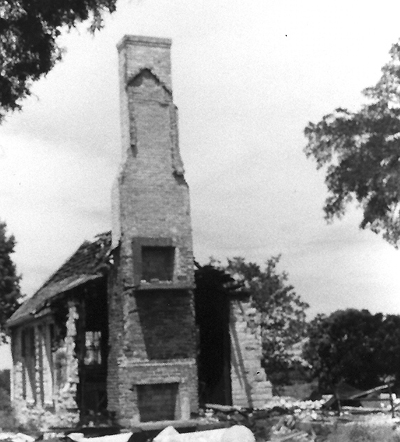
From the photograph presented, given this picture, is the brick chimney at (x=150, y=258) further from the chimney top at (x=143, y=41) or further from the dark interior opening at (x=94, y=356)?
the dark interior opening at (x=94, y=356)

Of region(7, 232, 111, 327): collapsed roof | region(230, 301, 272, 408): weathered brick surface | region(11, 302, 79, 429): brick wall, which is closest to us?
region(11, 302, 79, 429): brick wall

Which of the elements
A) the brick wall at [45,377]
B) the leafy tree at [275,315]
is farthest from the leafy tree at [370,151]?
the leafy tree at [275,315]

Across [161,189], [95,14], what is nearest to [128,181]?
[161,189]

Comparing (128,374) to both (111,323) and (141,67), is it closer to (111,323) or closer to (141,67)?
(111,323)

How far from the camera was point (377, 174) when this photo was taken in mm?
24641

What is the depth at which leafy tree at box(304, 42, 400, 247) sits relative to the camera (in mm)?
24312

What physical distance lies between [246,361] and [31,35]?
639 inches

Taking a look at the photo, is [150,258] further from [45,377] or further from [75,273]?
[45,377]

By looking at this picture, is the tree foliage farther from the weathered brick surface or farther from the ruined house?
the ruined house

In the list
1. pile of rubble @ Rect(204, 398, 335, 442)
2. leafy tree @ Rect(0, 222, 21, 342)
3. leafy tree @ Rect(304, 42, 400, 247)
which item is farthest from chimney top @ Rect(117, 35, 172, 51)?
leafy tree @ Rect(0, 222, 21, 342)

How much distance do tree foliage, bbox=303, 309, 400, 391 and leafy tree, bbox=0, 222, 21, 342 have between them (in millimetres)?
16869

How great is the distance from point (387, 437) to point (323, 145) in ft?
36.9

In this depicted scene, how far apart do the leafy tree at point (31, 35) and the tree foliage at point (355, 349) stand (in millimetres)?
23304

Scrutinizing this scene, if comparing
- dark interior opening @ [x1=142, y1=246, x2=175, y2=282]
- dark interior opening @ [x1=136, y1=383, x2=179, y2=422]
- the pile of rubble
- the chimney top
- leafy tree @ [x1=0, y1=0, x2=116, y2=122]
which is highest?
the chimney top
